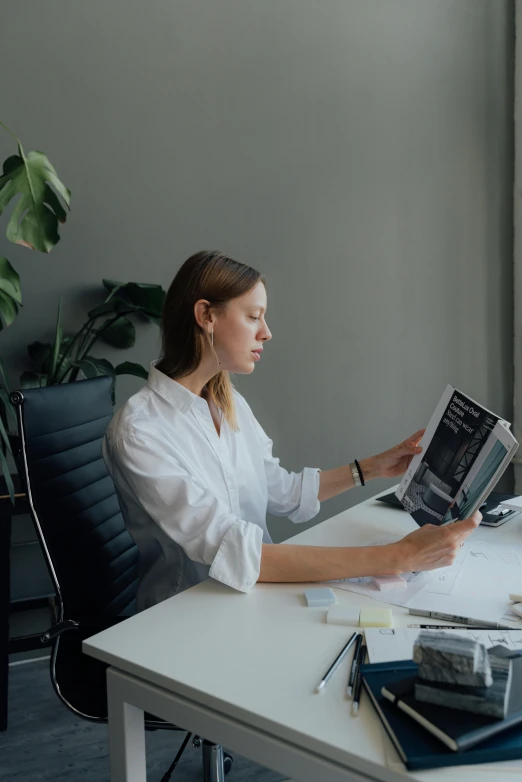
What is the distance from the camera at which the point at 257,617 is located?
45.3 inches

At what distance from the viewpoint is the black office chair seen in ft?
4.44

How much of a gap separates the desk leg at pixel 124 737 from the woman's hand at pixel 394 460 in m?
0.93

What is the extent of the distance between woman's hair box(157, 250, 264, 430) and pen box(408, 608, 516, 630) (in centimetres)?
71

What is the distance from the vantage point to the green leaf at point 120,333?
2.44 meters

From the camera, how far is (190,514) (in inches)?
51.6

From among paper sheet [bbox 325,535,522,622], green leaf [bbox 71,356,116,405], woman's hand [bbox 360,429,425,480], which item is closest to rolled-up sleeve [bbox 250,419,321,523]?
woman's hand [bbox 360,429,425,480]

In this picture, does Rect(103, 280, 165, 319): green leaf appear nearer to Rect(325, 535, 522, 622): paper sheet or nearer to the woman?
the woman

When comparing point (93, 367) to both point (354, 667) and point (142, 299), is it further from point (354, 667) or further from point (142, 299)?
point (354, 667)

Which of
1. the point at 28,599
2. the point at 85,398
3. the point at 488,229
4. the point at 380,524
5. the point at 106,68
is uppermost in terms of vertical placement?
the point at 106,68

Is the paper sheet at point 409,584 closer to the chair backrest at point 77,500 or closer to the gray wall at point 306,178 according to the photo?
the chair backrest at point 77,500

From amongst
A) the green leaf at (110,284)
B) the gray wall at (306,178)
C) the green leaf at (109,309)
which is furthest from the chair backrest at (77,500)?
the gray wall at (306,178)

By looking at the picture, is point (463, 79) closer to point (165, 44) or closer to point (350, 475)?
point (165, 44)

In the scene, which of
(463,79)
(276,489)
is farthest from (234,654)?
(463,79)

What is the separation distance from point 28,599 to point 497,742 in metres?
2.07
